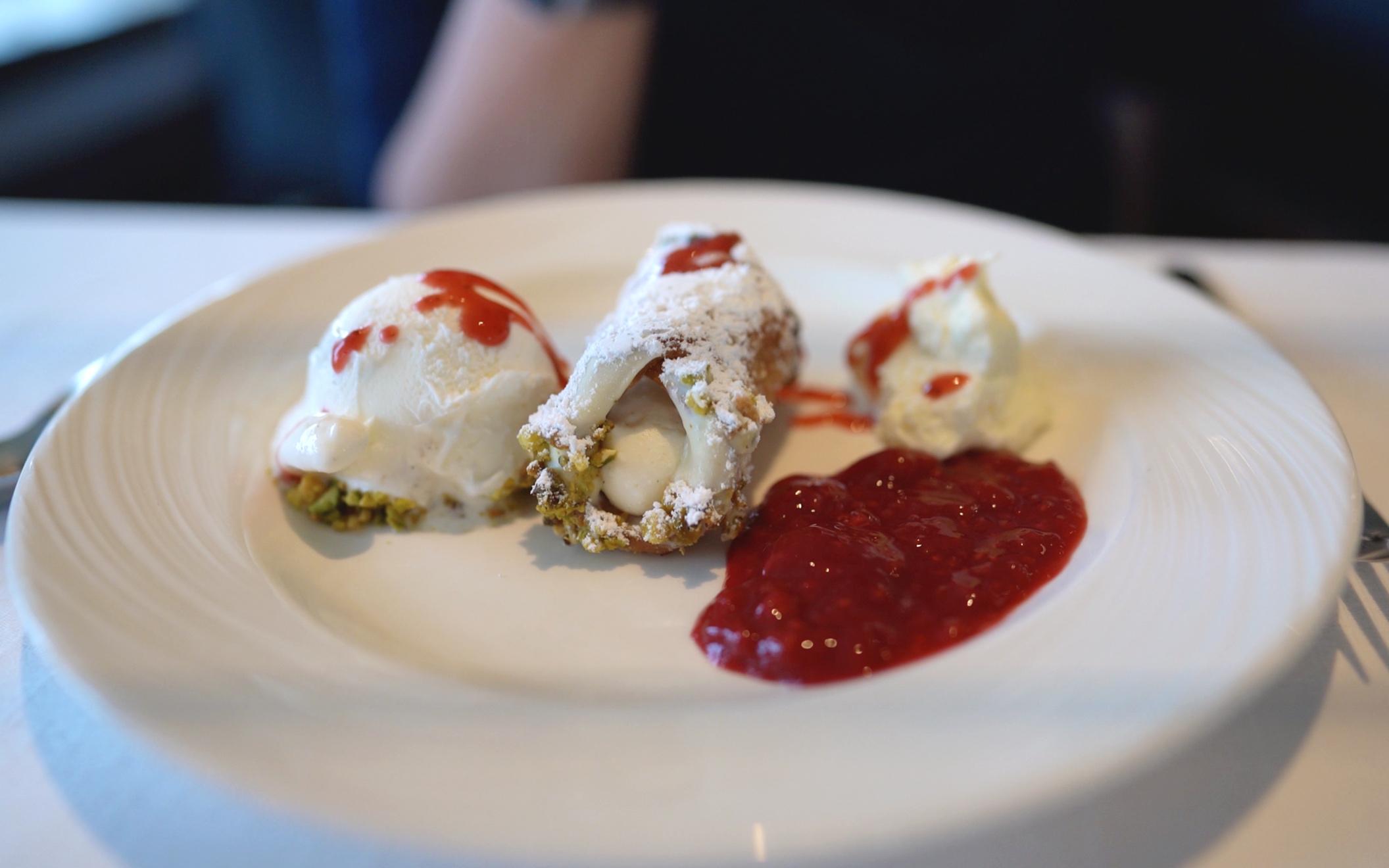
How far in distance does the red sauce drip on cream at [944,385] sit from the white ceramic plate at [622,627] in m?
0.19

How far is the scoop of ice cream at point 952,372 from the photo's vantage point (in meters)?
1.83

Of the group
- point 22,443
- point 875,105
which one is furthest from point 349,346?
point 875,105

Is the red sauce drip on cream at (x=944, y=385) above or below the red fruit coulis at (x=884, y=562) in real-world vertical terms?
above

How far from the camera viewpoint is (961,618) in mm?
1362

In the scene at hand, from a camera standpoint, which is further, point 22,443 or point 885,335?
point 885,335

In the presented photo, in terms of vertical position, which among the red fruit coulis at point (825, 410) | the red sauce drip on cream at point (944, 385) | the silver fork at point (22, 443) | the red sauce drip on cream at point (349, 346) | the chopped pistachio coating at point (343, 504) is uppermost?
the red sauce drip on cream at point (349, 346)

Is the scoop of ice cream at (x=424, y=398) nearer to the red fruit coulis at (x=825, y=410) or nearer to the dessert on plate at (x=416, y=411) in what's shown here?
the dessert on plate at (x=416, y=411)

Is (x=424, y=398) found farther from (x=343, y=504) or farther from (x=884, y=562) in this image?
(x=884, y=562)

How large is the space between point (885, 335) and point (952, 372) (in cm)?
18

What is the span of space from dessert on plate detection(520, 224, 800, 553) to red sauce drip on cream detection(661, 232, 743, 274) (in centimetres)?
20

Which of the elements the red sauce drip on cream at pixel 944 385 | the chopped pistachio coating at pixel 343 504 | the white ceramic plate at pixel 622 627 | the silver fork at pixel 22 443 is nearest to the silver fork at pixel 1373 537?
the white ceramic plate at pixel 622 627

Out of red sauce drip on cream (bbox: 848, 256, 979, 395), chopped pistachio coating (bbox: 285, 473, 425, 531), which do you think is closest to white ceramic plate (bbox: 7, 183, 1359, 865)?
chopped pistachio coating (bbox: 285, 473, 425, 531)

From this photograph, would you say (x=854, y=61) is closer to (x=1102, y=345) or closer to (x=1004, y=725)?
(x=1102, y=345)

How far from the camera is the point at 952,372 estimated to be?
1.86 metres
